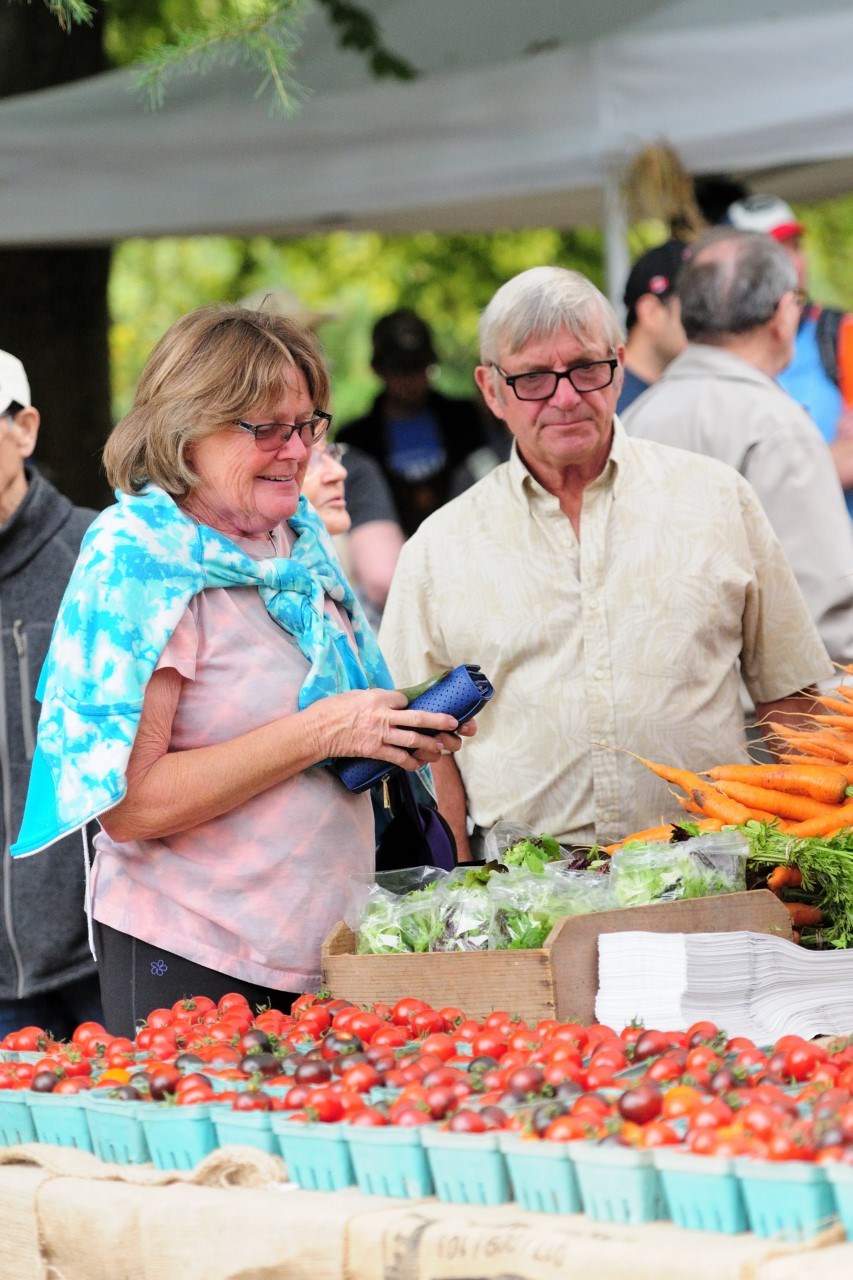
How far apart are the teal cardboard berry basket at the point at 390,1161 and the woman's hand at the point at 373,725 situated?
987 millimetres

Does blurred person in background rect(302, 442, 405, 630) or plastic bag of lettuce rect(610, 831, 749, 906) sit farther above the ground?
blurred person in background rect(302, 442, 405, 630)

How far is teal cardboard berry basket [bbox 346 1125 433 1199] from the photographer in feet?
5.91

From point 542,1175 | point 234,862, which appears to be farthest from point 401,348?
point 542,1175

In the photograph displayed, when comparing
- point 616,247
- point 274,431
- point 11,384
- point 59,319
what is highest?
point 616,247

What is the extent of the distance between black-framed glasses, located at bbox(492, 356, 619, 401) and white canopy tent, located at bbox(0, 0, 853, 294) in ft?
7.74

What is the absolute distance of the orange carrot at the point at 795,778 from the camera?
332cm

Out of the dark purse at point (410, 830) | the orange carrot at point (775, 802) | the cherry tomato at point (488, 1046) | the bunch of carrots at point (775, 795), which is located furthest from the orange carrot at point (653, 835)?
the cherry tomato at point (488, 1046)

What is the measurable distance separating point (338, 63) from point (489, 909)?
418 centimetres

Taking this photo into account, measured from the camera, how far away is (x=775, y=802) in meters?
3.31

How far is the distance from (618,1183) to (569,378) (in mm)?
2086

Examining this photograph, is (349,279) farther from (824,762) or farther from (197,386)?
(197,386)

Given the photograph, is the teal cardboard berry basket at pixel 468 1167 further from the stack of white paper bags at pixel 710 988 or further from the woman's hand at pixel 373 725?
the woman's hand at pixel 373 725

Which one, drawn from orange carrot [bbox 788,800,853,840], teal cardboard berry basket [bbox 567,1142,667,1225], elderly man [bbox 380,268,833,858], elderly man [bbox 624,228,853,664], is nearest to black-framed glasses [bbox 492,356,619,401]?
elderly man [bbox 380,268,833,858]

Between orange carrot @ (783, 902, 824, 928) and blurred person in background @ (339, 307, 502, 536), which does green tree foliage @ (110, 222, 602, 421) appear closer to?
blurred person in background @ (339, 307, 502, 536)
